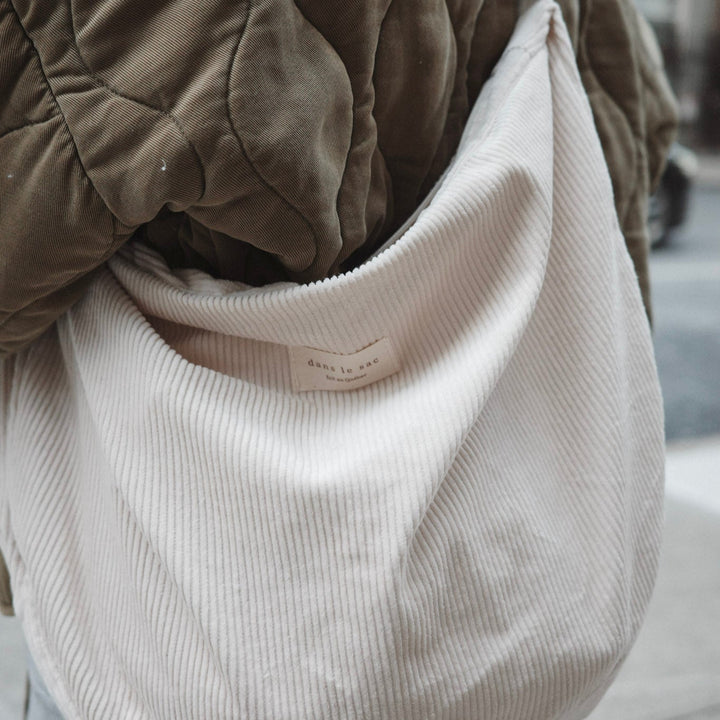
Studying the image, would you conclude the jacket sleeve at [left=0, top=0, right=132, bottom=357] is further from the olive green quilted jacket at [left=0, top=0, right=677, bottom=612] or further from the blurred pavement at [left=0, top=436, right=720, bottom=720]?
the blurred pavement at [left=0, top=436, right=720, bottom=720]

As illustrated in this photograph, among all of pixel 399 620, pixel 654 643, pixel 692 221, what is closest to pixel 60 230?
pixel 399 620

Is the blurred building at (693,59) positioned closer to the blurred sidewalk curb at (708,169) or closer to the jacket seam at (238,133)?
the blurred sidewalk curb at (708,169)

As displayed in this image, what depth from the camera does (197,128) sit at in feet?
1.53

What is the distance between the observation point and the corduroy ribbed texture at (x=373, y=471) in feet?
1.69

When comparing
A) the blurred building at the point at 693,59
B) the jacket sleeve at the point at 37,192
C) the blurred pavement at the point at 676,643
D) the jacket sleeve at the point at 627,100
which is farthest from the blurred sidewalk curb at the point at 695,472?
the blurred building at the point at 693,59

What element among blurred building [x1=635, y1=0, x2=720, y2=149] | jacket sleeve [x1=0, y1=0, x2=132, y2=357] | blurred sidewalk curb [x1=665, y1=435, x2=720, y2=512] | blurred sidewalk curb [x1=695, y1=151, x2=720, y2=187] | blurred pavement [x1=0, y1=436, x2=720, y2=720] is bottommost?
blurred sidewalk curb [x1=695, y1=151, x2=720, y2=187]

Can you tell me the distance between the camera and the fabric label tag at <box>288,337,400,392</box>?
0.57m

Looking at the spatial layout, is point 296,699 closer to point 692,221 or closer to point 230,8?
point 230,8

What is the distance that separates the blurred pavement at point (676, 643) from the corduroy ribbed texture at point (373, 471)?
0.95m

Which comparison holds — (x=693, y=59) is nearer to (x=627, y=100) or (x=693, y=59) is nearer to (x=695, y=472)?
(x=695, y=472)

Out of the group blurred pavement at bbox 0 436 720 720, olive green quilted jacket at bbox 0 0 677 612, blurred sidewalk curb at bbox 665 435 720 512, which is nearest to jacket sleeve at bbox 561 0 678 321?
olive green quilted jacket at bbox 0 0 677 612

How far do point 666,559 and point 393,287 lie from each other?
1541mm

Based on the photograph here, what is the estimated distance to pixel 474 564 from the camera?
0.56m

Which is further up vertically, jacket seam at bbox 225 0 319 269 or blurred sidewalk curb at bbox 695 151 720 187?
jacket seam at bbox 225 0 319 269
